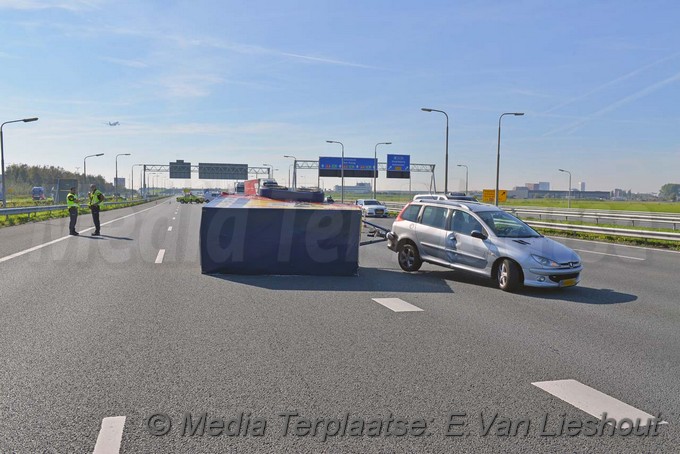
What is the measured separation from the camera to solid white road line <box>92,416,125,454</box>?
352 cm

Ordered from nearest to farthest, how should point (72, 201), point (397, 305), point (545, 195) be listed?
point (397, 305) < point (72, 201) < point (545, 195)

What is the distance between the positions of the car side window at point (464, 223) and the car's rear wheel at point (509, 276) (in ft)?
3.31

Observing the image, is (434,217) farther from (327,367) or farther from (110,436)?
(110,436)

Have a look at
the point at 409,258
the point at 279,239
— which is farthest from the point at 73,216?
the point at 409,258

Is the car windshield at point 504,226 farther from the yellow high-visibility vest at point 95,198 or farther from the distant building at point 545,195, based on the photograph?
the distant building at point 545,195

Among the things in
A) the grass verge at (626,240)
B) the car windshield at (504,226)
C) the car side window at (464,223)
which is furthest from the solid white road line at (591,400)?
the grass verge at (626,240)

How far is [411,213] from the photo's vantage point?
509 inches

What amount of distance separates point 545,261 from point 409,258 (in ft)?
10.8

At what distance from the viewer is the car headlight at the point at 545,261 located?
988 centimetres

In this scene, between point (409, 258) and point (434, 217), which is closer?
point (434, 217)

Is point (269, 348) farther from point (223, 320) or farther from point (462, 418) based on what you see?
point (462, 418)

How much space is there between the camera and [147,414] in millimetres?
4102

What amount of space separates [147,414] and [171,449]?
0.64 m

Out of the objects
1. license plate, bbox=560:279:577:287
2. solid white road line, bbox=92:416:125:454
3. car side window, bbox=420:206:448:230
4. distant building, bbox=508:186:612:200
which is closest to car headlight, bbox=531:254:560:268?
license plate, bbox=560:279:577:287
